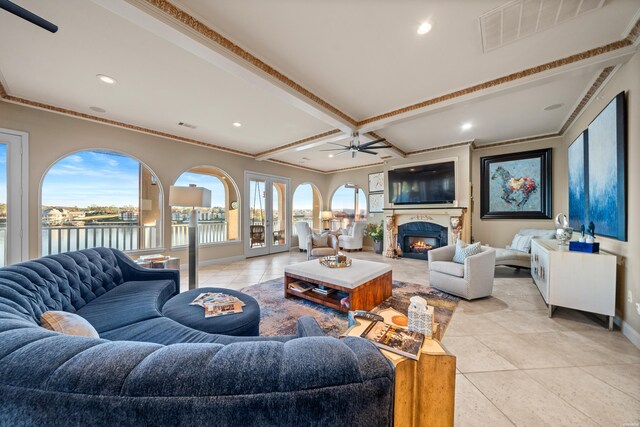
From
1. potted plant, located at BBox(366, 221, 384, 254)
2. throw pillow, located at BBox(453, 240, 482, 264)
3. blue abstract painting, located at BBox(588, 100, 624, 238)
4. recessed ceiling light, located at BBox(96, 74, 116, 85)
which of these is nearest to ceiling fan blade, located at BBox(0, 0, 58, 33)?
recessed ceiling light, located at BBox(96, 74, 116, 85)

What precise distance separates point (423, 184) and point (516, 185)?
179 centimetres

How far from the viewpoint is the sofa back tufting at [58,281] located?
48.5 inches

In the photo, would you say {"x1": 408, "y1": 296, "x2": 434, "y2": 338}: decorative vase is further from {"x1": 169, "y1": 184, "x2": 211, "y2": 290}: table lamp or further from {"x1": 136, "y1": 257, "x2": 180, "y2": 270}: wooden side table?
{"x1": 136, "y1": 257, "x2": 180, "y2": 270}: wooden side table

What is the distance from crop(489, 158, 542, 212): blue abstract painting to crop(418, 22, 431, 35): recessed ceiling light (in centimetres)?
426

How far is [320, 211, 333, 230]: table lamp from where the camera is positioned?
7.82 meters

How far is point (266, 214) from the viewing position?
21.3 feet

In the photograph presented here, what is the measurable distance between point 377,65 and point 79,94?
382 cm

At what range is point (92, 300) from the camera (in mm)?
1940

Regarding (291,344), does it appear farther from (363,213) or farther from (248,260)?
(363,213)

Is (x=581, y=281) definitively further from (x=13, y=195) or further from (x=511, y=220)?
(x=13, y=195)

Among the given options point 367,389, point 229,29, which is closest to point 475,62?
point 229,29

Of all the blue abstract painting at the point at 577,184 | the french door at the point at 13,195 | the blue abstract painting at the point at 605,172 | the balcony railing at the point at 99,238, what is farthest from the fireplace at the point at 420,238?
the french door at the point at 13,195

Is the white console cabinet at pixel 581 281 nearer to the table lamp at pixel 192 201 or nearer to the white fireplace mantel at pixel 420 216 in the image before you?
the white fireplace mantel at pixel 420 216

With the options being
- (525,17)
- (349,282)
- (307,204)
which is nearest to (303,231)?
(307,204)
